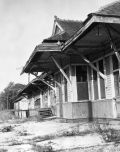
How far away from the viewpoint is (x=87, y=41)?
31.9 feet

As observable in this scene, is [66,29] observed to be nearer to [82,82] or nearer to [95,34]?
[82,82]

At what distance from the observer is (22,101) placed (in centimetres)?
3959

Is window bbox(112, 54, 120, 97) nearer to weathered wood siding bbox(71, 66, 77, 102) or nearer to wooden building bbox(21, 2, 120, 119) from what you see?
wooden building bbox(21, 2, 120, 119)

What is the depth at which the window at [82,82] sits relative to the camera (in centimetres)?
1191

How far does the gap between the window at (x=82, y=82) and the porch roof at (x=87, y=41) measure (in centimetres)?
103

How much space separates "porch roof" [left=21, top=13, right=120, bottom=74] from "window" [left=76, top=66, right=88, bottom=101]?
1.03m

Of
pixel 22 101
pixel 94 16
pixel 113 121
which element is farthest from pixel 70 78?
pixel 22 101

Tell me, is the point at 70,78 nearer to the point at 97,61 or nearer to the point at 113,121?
the point at 97,61

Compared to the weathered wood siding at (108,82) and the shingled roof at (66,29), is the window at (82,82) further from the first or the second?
the weathered wood siding at (108,82)

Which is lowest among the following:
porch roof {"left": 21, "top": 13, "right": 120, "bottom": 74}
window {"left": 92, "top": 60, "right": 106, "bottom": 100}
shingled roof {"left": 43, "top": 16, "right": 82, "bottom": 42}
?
window {"left": 92, "top": 60, "right": 106, "bottom": 100}

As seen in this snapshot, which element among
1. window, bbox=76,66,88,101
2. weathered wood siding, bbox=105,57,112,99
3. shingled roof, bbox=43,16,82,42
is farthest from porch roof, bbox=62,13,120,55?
shingled roof, bbox=43,16,82,42

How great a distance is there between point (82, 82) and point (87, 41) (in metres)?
3.06

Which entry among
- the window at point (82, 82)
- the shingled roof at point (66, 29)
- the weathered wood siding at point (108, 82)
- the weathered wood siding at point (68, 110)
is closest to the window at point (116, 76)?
the weathered wood siding at point (108, 82)

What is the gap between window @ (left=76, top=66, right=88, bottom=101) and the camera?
1191 centimetres
